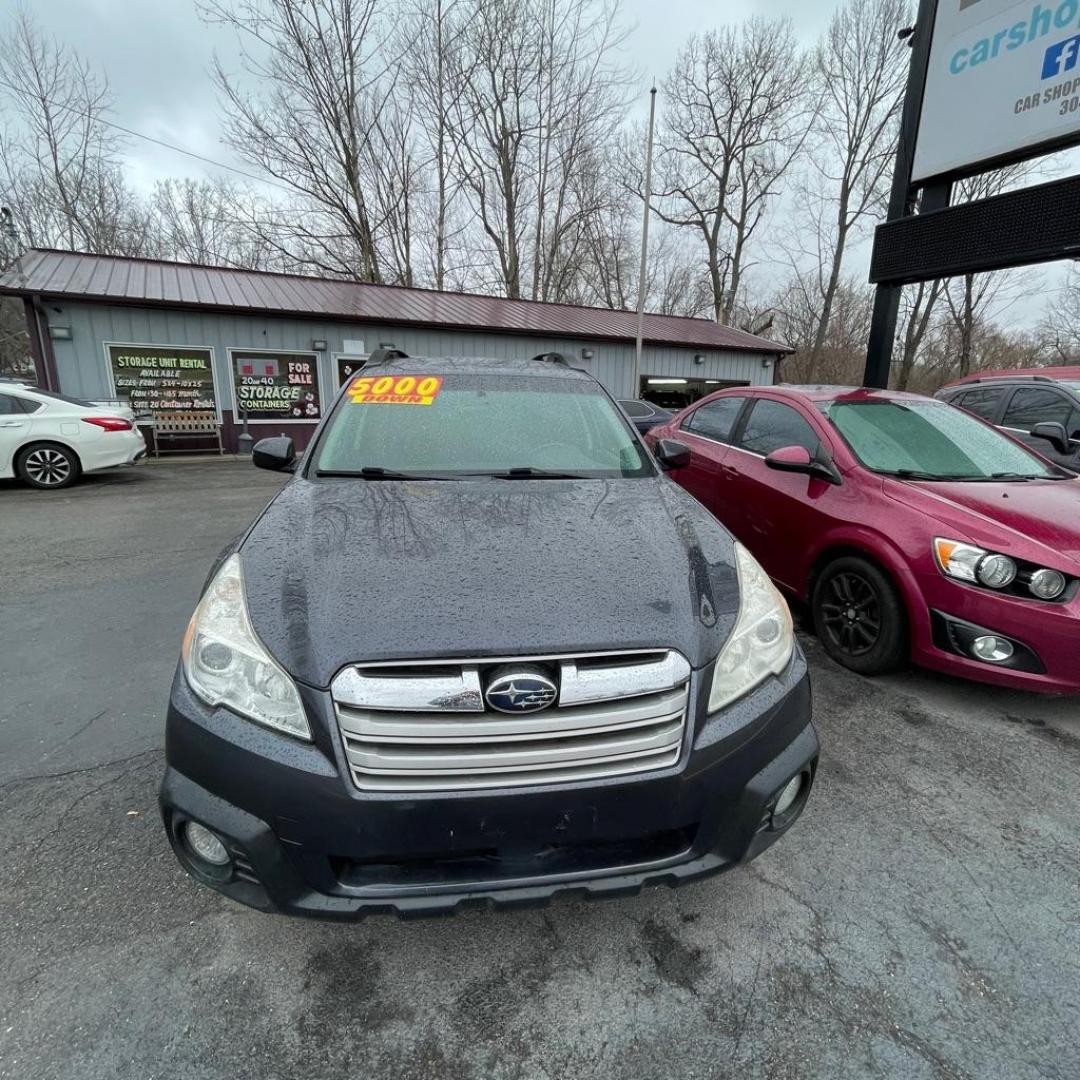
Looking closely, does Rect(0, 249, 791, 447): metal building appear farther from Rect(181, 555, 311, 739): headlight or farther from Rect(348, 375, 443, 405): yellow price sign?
Rect(181, 555, 311, 739): headlight

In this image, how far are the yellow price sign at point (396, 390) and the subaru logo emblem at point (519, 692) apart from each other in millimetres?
1813

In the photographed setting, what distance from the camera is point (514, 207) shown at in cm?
2277

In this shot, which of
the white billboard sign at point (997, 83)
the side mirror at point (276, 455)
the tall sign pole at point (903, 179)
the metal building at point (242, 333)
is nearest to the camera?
the side mirror at point (276, 455)

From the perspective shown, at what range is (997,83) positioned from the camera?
18.0 feet

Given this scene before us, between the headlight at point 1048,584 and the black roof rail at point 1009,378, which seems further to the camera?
the black roof rail at point 1009,378

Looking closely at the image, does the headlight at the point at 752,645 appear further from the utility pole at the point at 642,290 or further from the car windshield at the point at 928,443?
the utility pole at the point at 642,290

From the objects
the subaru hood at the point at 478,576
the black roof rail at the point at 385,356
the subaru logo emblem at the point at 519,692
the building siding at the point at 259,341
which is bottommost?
the subaru logo emblem at the point at 519,692

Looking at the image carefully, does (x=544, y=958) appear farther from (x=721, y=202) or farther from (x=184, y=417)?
(x=721, y=202)

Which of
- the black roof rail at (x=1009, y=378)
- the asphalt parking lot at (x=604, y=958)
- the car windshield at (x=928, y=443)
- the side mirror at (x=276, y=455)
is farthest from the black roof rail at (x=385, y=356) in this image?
the black roof rail at (x=1009, y=378)

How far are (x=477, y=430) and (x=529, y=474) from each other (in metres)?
0.43

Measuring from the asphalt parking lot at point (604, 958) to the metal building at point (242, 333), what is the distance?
8.84 metres

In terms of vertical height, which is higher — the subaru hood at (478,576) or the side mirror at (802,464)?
the side mirror at (802,464)

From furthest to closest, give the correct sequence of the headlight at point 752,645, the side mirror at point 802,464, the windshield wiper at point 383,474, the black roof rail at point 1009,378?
the black roof rail at point 1009,378 < the side mirror at point 802,464 < the windshield wiper at point 383,474 < the headlight at point 752,645

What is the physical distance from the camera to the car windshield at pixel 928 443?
336 cm
